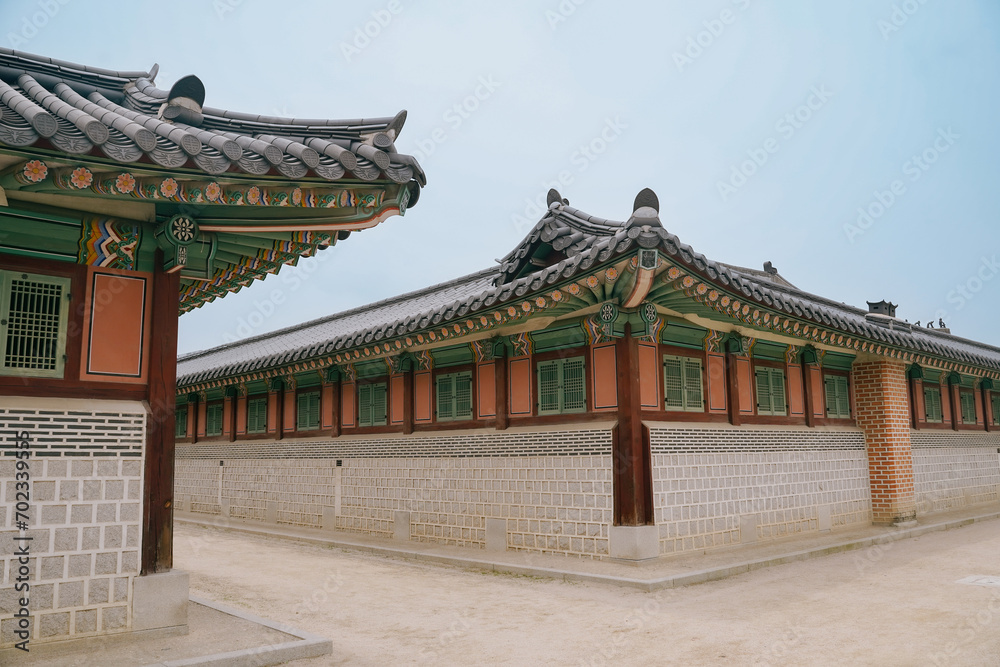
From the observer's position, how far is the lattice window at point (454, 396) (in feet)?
39.6

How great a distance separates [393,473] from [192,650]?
787cm

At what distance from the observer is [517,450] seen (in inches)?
436

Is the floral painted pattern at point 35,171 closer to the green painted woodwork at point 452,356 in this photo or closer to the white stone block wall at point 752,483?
the white stone block wall at point 752,483

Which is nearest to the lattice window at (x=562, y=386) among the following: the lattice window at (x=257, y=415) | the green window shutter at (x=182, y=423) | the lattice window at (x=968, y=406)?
the lattice window at (x=257, y=415)

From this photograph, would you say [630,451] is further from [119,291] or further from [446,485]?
[119,291]

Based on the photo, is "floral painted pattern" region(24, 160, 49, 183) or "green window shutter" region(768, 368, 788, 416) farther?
"green window shutter" region(768, 368, 788, 416)

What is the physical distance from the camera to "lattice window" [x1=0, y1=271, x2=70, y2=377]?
5445mm

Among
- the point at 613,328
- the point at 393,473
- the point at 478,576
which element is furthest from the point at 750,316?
the point at 393,473

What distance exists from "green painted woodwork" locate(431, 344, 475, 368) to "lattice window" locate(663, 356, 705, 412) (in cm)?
314

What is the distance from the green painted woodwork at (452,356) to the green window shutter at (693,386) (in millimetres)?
3316

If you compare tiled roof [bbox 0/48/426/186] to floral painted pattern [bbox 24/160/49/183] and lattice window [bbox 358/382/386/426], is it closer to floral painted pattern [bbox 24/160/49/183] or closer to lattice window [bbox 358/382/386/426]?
floral painted pattern [bbox 24/160/49/183]

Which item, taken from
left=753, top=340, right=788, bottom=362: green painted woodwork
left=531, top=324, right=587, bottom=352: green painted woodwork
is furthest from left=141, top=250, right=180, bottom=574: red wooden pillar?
left=753, top=340, right=788, bottom=362: green painted woodwork


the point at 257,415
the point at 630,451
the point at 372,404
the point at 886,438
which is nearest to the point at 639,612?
the point at 630,451

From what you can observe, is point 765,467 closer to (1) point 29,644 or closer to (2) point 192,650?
(2) point 192,650
